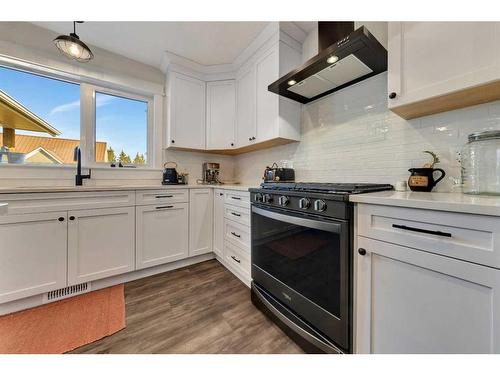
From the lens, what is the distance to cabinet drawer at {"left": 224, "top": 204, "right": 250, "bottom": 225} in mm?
1801

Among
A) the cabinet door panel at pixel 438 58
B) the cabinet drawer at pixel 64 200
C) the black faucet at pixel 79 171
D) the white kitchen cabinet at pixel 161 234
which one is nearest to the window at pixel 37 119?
the black faucet at pixel 79 171

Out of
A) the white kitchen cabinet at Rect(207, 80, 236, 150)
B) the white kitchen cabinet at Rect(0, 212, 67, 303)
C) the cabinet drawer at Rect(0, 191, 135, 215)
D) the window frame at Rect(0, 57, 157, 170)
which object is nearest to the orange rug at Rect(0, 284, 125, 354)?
the white kitchen cabinet at Rect(0, 212, 67, 303)

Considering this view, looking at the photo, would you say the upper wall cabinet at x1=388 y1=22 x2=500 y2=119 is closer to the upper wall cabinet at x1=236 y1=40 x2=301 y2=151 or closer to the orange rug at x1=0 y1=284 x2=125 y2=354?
the upper wall cabinet at x1=236 y1=40 x2=301 y2=151

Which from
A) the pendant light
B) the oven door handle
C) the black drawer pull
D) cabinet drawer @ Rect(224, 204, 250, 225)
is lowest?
cabinet drawer @ Rect(224, 204, 250, 225)

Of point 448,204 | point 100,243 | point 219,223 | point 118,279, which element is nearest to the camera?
point 448,204

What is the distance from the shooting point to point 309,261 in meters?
1.15

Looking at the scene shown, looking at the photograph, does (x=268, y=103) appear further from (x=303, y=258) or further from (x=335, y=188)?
(x=303, y=258)

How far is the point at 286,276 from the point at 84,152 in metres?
2.48

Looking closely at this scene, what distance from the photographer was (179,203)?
86.4 inches

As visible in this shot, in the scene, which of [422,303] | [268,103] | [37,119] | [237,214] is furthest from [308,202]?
[37,119]

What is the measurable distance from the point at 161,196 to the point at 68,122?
1.32 metres

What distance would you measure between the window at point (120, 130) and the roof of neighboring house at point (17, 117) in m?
0.46

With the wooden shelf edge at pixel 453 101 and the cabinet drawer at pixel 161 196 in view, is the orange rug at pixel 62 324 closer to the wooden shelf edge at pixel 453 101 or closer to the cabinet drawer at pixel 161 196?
the cabinet drawer at pixel 161 196

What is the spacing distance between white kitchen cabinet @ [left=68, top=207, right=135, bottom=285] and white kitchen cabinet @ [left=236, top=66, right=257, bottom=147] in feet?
4.75
